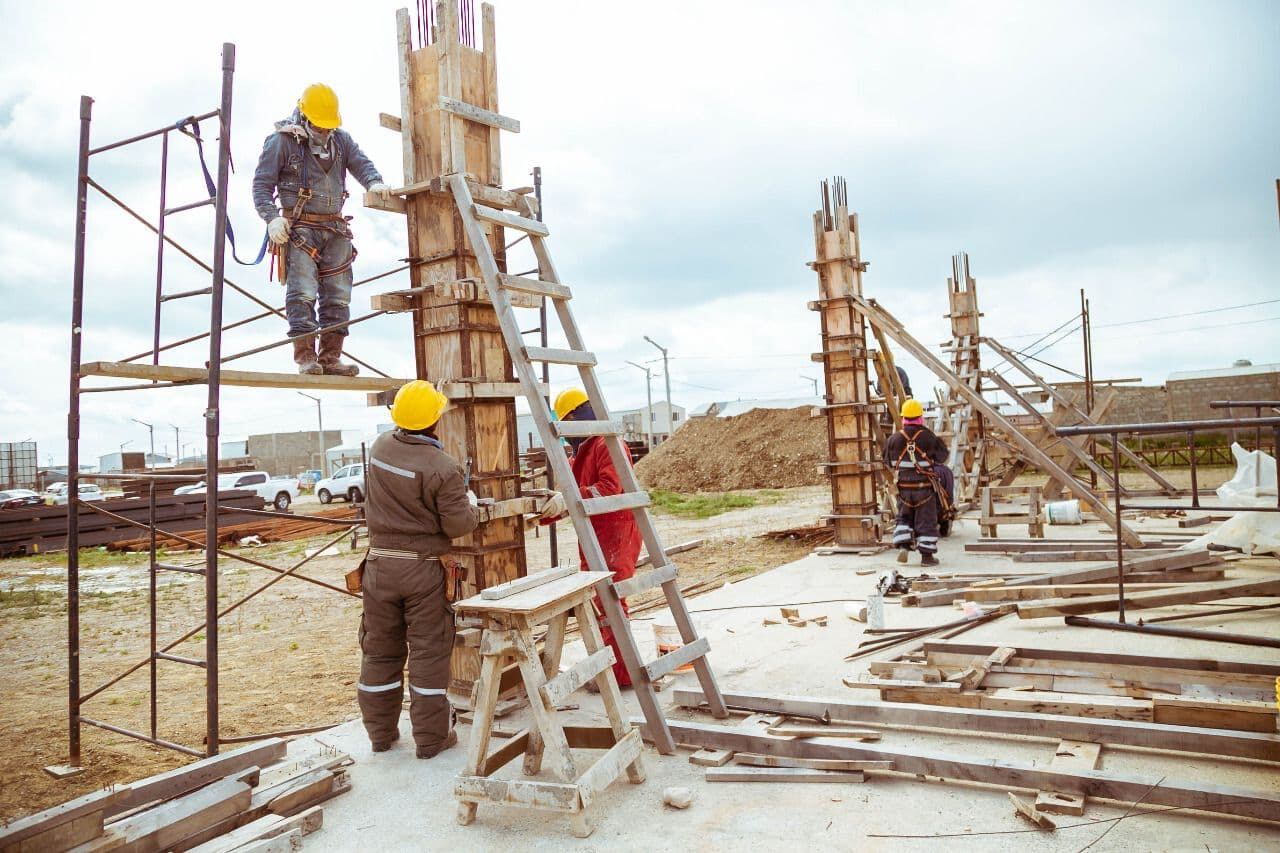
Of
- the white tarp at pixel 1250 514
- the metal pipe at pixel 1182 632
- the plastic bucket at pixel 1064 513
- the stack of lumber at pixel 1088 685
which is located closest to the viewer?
the stack of lumber at pixel 1088 685

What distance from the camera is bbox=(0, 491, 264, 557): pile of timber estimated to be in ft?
70.2

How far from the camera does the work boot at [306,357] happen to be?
19.0 feet

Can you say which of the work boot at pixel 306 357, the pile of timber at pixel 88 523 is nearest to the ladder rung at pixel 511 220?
the work boot at pixel 306 357

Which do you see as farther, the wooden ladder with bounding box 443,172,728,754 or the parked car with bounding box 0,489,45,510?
the parked car with bounding box 0,489,45,510

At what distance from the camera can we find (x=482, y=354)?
5621mm

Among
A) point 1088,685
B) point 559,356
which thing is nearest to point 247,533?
point 559,356

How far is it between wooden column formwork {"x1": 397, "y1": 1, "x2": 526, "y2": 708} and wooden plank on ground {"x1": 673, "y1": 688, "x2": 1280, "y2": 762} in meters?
1.55

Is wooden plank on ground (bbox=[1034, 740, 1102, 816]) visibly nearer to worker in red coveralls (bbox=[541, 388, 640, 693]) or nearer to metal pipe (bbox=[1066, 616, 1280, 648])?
metal pipe (bbox=[1066, 616, 1280, 648])

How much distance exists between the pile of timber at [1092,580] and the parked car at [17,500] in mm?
25973

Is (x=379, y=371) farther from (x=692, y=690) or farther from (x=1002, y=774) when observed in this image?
(x=1002, y=774)

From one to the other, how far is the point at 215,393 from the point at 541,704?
262cm

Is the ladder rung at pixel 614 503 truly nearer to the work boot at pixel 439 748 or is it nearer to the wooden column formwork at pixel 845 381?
the work boot at pixel 439 748

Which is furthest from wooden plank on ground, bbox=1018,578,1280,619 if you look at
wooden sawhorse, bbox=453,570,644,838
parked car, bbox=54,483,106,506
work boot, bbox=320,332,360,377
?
parked car, bbox=54,483,106,506

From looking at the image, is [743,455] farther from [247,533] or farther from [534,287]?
[534,287]
